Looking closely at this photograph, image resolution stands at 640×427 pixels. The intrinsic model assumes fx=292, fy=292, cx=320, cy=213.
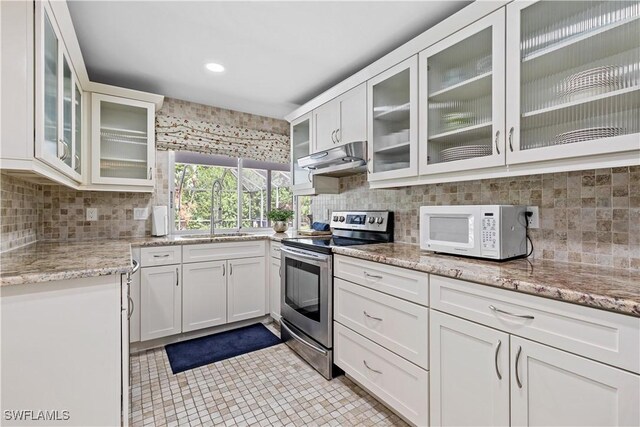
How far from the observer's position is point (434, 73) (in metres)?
1.81

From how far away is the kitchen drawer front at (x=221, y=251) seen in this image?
2.62m

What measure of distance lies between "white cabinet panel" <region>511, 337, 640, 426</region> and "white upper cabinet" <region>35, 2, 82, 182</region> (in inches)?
84.9

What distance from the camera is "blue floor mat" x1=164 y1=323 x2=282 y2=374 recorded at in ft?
7.43

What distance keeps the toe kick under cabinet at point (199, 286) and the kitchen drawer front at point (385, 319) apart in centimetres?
119

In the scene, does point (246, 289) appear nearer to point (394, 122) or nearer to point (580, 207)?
point (394, 122)

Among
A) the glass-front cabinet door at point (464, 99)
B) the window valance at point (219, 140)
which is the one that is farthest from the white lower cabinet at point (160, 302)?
the glass-front cabinet door at point (464, 99)

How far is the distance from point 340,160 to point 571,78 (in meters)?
1.50

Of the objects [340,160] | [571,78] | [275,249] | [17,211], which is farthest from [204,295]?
[571,78]

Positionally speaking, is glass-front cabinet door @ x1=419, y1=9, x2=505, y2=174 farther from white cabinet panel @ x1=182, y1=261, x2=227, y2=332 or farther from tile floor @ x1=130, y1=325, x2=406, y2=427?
white cabinet panel @ x1=182, y1=261, x2=227, y2=332

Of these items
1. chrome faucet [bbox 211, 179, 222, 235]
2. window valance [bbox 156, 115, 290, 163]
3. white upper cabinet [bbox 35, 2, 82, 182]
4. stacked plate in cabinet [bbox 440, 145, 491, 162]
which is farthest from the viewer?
chrome faucet [bbox 211, 179, 222, 235]

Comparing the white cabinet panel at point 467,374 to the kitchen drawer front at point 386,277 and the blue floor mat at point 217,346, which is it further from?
the blue floor mat at point 217,346

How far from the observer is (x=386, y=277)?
1.65 metres

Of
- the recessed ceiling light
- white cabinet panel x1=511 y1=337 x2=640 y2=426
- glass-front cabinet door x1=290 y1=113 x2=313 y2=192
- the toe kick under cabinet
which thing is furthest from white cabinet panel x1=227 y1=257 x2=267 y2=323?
white cabinet panel x1=511 y1=337 x2=640 y2=426

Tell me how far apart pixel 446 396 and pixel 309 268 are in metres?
1.19
